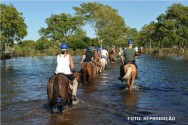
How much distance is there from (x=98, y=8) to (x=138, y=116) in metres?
70.4

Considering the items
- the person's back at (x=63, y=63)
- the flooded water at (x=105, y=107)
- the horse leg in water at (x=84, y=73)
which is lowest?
the flooded water at (x=105, y=107)

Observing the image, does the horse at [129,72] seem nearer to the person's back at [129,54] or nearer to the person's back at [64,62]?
the person's back at [129,54]

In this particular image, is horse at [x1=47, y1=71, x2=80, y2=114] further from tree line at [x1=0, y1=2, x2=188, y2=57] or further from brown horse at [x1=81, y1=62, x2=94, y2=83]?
tree line at [x1=0, y1=2, x2=188, y2=57]

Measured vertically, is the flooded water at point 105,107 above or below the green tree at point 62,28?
below

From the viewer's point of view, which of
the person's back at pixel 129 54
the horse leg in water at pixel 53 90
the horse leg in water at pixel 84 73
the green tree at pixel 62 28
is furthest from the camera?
the green tree at pixel 62 28

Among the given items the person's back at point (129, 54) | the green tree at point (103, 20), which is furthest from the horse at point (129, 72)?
the green tree at point (103, 20)

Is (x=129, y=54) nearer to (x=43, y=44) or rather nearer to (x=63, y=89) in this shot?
(x=63, y=89)

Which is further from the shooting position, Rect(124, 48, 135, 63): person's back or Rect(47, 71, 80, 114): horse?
Rect(124, 48, 135, 63): person's back

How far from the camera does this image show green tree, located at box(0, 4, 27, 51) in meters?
57.3

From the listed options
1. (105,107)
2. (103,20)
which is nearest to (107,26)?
(103,20)

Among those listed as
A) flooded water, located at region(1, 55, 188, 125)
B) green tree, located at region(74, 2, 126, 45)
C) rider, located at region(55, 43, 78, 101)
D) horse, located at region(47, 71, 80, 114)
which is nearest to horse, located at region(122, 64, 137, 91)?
flooded water, located at region(1, 55, 188, 125)

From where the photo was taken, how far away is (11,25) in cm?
6025

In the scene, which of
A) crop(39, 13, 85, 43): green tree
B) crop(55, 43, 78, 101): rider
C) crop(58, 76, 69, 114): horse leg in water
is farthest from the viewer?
crop(39, 13, 85, 43): green tree

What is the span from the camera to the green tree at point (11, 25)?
57312 millimetres
